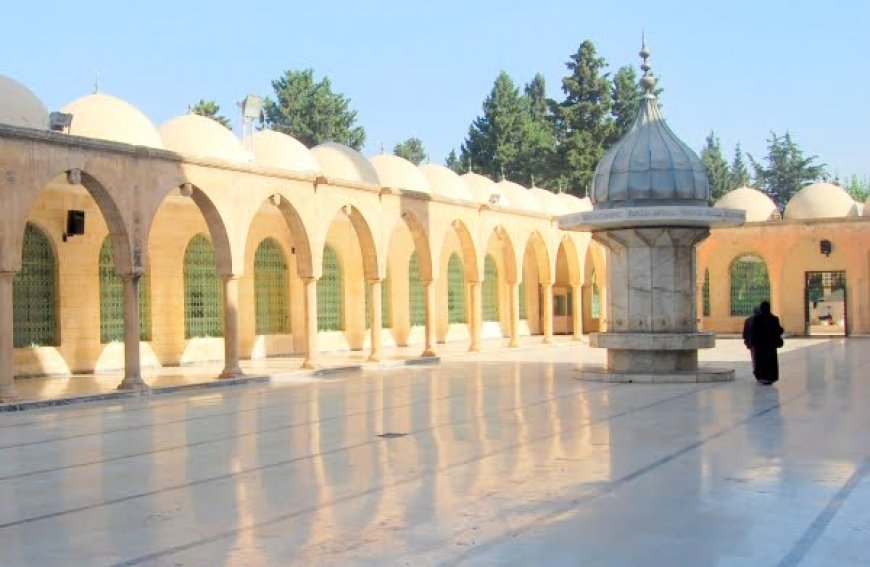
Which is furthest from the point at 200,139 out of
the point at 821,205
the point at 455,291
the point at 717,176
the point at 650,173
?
the point at 717,176

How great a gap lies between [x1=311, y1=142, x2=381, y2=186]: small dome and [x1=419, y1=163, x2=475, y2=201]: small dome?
3.87m

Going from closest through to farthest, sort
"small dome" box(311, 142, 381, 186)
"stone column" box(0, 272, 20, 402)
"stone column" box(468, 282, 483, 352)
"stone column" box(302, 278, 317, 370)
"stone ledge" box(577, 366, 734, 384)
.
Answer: "stone column" box(0, 272, 20, 402), "stone ledge" box(577, 366, 734, 384), "stone column" box(302, 278, 317, 370), "small dome" box(311, 142, 381, 186), "stone column" box(468, 282, 483, 352)

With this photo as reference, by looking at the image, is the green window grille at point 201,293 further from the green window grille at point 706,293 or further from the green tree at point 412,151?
the green tree at point 412,151

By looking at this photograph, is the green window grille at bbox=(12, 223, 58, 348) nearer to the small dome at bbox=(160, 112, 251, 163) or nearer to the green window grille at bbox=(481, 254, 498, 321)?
the small dome at bbox=(160, 112, 251, 163)

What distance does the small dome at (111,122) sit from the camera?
16469 mm

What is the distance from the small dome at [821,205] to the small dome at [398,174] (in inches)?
491

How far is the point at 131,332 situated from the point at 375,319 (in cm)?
606

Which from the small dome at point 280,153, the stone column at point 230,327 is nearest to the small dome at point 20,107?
the stone column at point 230,327

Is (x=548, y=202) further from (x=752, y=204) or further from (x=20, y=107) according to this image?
(x=20, y=107)

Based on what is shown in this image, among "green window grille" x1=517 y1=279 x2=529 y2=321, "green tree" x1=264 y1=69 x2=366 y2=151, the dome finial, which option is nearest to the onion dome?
the dome finial

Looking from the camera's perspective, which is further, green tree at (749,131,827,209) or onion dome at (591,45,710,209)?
green tree at (749,131,827,209)

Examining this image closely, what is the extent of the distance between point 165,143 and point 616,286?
8.04m

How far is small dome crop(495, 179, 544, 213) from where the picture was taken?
30.4 metres

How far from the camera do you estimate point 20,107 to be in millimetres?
15102
